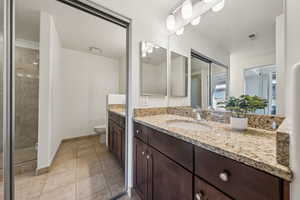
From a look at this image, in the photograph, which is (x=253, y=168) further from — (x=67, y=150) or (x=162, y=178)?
(x=67, y=150)

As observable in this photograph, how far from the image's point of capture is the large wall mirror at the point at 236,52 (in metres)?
0.82

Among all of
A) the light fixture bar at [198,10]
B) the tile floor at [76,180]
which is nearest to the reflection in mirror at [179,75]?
the light fixture bar at [198,10]

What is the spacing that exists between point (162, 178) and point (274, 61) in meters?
1.12

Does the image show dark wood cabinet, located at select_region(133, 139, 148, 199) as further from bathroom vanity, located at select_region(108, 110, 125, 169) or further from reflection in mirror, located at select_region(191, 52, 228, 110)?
reflection in mirror, located at select_region(191, 52, 228, 110)

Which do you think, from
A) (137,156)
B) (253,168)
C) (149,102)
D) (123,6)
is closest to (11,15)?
(123,6)

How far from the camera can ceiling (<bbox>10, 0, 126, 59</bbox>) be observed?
1502mm

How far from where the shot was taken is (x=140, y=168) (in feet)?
3.84

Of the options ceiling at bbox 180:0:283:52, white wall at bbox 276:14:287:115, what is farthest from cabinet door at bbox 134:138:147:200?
ceiling at bbox 180:0:283:52

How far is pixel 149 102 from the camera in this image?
151cm

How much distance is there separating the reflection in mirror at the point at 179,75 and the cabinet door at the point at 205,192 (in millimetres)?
1110

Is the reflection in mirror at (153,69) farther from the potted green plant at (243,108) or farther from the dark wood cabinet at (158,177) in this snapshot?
the potted green plant at (243,108)

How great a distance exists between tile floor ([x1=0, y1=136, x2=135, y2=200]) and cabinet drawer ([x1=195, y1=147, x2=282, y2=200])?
3.69 ft

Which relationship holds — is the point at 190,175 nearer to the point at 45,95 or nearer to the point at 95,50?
the point at 45,95

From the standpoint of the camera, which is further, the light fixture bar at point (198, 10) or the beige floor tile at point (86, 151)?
the beige floor tile at point (86, 151)
